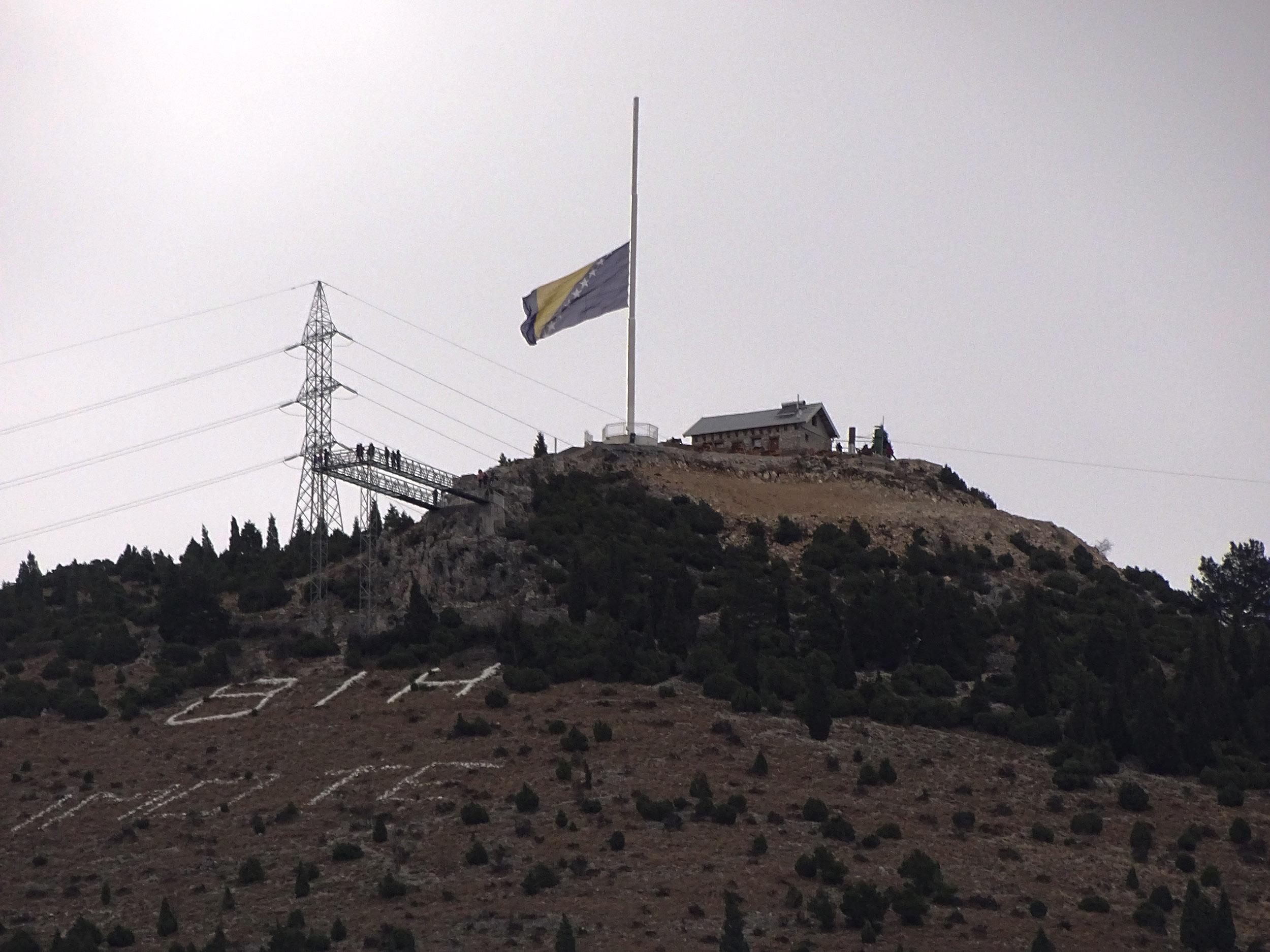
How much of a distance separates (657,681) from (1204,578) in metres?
46.4

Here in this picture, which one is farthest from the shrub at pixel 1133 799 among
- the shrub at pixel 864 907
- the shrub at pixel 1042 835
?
the shrub at pixel 864 907

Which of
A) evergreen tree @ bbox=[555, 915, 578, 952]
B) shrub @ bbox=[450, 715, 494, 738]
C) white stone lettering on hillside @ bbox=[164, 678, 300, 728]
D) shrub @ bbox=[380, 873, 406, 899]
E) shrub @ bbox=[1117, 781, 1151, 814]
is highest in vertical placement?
white stone lettering on hillside @ bbox=[164, 678, 300, 728]

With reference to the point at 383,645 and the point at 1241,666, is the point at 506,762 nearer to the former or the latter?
the point at 383,645

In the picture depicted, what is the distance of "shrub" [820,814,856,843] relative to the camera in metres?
63.4

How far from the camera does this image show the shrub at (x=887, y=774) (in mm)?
70250

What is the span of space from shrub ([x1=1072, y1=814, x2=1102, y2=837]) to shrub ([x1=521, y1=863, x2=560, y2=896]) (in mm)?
18989

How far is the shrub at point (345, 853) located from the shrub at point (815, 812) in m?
14.9

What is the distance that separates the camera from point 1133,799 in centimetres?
7031

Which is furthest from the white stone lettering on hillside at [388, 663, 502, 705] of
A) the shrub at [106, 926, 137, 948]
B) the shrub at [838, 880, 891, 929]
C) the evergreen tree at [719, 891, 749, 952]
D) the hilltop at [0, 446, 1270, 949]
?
the shrub at [838, 880, 891, 929]

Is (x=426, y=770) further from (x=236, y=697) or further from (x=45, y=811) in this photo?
(x=236, y=697)

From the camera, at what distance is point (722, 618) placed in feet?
283

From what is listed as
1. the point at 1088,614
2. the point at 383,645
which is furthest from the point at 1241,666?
the point at 383,645

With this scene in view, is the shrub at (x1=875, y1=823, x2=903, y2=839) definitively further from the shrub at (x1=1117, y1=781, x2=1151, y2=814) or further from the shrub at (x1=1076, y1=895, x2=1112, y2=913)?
the shrub at (x1=1117, y1=781, x2=1151, y2=814)

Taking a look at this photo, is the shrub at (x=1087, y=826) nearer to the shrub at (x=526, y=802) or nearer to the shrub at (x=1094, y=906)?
the shrub at (x=1094, y=906)
